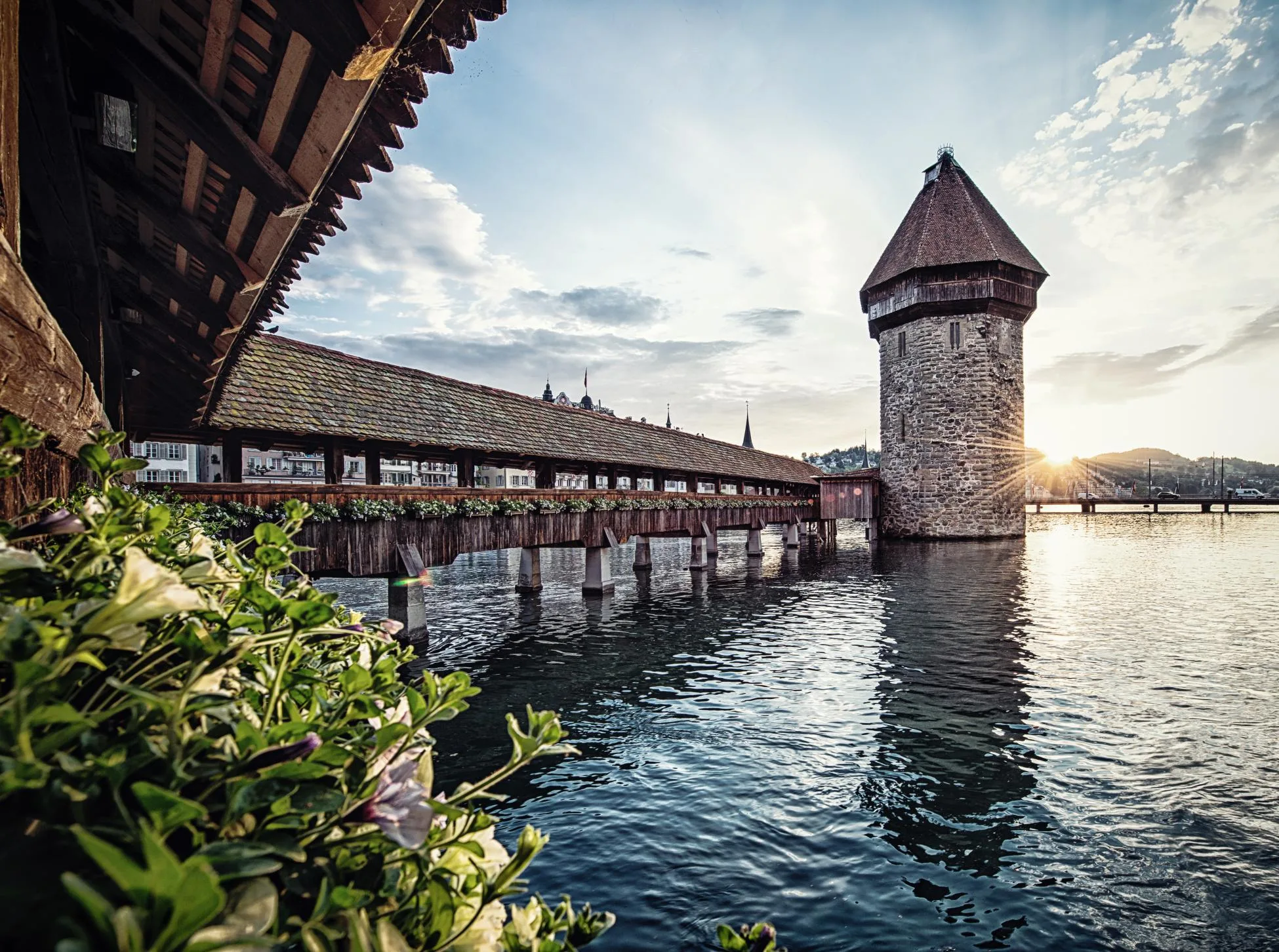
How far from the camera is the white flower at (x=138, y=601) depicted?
2.28 feet

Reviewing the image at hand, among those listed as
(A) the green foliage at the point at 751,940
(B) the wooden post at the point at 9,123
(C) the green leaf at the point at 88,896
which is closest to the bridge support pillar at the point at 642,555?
(B) the wooden post at the point at 9,123

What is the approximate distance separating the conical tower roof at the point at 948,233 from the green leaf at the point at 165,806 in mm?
39343

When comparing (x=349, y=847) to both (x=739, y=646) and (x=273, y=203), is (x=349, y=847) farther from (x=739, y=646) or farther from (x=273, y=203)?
(x=739, y=646)

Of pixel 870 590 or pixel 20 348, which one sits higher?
pixel 20 348

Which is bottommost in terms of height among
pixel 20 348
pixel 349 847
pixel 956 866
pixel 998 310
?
pixel 956 866

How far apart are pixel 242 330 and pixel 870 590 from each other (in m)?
17.5

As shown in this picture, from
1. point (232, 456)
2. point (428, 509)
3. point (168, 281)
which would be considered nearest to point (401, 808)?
point (168, 281)

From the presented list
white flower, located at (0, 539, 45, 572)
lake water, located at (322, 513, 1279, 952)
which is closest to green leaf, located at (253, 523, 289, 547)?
white flower, located at (0, 539, 45, 572)

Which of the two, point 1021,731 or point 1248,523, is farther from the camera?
point 1248,523

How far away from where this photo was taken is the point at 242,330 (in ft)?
24.0

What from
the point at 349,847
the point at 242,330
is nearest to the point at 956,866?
the point at 349,847

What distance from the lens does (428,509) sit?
12.6 m

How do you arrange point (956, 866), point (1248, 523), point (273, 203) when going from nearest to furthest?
point (273, 203), point (956, 866), point (1248, 523)

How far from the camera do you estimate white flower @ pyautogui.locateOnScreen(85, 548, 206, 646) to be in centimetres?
69
